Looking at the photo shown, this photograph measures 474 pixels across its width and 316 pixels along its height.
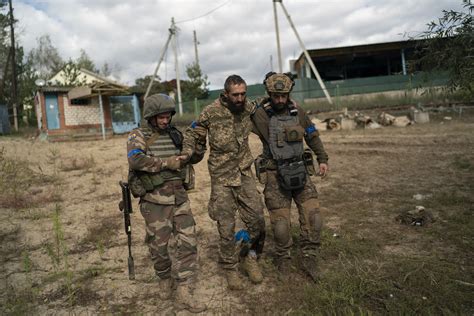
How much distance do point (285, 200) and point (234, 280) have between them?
881 millimetres

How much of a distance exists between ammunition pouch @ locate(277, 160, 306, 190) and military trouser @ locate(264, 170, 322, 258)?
4.2 inches

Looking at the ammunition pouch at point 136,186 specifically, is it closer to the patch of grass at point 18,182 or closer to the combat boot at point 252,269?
the combat boot at point 252,269

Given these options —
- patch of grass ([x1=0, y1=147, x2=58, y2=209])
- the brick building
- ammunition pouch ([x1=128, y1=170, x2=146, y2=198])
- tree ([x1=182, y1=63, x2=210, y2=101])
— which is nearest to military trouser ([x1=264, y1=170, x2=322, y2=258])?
ammunition pouch ([x1=128, y1=170, x2=146, y2=198])

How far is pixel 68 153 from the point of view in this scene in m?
12.3

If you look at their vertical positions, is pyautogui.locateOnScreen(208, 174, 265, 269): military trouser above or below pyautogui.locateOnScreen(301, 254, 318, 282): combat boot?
above

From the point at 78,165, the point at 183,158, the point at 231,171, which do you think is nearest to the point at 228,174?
the point at 231,171

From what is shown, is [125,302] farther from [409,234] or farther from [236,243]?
[409,234]

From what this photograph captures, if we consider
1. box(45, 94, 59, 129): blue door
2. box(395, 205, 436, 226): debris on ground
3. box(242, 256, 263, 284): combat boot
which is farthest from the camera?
box(45, 94, 59, 129): blue door

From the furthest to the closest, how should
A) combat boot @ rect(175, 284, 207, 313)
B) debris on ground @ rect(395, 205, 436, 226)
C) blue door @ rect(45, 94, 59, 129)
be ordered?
blue door @ rect(45, 94, 59, 129) < debris on ground @ rect(395, 205, 436, 226) < combat boot @ rect(175, 284, 207, 313)

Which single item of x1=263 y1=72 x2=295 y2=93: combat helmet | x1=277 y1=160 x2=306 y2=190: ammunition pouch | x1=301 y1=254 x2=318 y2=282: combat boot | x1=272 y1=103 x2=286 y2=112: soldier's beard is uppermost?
x1=263 y1=72 x2=295 y2=93: combat helmet

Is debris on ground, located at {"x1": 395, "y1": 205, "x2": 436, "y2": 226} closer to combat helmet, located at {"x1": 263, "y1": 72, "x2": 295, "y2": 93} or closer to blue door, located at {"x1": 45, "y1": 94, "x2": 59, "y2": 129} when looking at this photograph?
combat helmet, located at {"x1": 263, "y1": 72, "x2": 295, "y2": 93}

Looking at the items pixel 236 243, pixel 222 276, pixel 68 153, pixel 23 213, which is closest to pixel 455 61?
pixel 236 243

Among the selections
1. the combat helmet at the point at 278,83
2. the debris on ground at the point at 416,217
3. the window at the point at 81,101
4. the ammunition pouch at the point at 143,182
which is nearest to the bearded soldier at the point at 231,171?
the combat helmet at the point at 278,83

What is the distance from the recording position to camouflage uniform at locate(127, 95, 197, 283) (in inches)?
124
